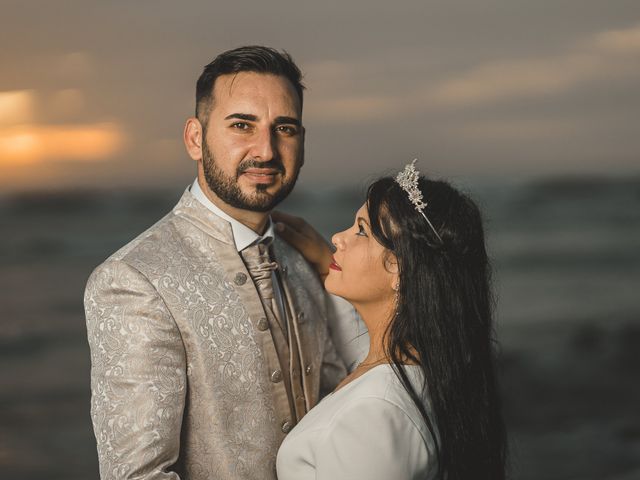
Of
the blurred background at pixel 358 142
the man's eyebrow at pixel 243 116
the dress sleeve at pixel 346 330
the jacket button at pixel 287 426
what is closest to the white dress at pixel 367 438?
the jacket button at pixel 287 426

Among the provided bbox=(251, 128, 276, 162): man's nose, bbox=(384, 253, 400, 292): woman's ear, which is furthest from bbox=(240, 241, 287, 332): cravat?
bbox=(384, 253, 400, 292): woman's ear

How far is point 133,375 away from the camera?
206cm

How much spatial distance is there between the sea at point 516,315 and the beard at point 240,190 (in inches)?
133

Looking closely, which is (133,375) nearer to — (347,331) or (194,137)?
(194,137)

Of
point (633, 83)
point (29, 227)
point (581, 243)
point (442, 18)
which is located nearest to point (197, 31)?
point (442, 18)

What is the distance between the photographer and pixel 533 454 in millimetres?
5730

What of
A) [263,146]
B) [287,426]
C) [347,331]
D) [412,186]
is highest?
[263,146]

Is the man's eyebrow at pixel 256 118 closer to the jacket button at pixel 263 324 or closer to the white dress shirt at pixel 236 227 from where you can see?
the white dress shirt at pixel 236 227

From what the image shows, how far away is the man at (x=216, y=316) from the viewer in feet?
6.81

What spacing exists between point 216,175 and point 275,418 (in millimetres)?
675

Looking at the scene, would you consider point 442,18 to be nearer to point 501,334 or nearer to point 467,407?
point 501,334

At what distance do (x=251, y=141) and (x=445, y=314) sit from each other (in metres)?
0.70

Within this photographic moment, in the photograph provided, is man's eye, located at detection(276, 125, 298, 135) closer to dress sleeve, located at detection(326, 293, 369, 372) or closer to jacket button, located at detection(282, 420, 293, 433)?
dress sleeve, located at detection(326, 293, 369, 372)

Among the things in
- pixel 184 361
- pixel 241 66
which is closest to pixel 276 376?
pixel 184 361
